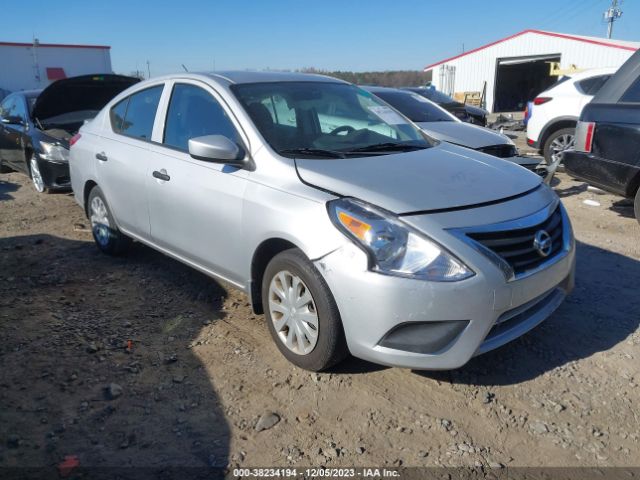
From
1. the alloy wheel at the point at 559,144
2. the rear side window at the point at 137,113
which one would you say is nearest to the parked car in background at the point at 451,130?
the alloy wheel at the point at 559,144

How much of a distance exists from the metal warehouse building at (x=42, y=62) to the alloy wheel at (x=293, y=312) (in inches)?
1276

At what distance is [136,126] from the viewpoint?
437 centimetres

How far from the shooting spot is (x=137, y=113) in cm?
442

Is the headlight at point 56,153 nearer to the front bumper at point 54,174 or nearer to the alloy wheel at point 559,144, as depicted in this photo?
the front bumper at point 54,174

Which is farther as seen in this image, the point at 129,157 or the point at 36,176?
the point at 36,176

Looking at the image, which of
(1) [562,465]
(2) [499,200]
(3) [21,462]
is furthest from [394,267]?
(3) [21,462]

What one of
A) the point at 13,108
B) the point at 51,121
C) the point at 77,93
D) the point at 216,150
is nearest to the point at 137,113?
the point at 216,150

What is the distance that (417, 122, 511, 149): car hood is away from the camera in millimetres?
6855

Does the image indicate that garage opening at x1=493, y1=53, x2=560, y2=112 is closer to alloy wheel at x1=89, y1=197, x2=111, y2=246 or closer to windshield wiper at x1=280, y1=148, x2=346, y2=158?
alloy wheel at x1=89, y1=197, x2=111, y2=246

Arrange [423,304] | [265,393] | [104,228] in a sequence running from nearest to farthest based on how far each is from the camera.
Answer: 1. [423,304]
2. [265,393]
3. [104,228]

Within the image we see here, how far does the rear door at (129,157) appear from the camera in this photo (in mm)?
4145

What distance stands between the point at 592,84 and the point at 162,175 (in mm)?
7525

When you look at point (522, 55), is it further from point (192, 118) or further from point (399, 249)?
point (399, 249)

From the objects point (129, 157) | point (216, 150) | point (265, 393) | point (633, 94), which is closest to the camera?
point (265, 393)
